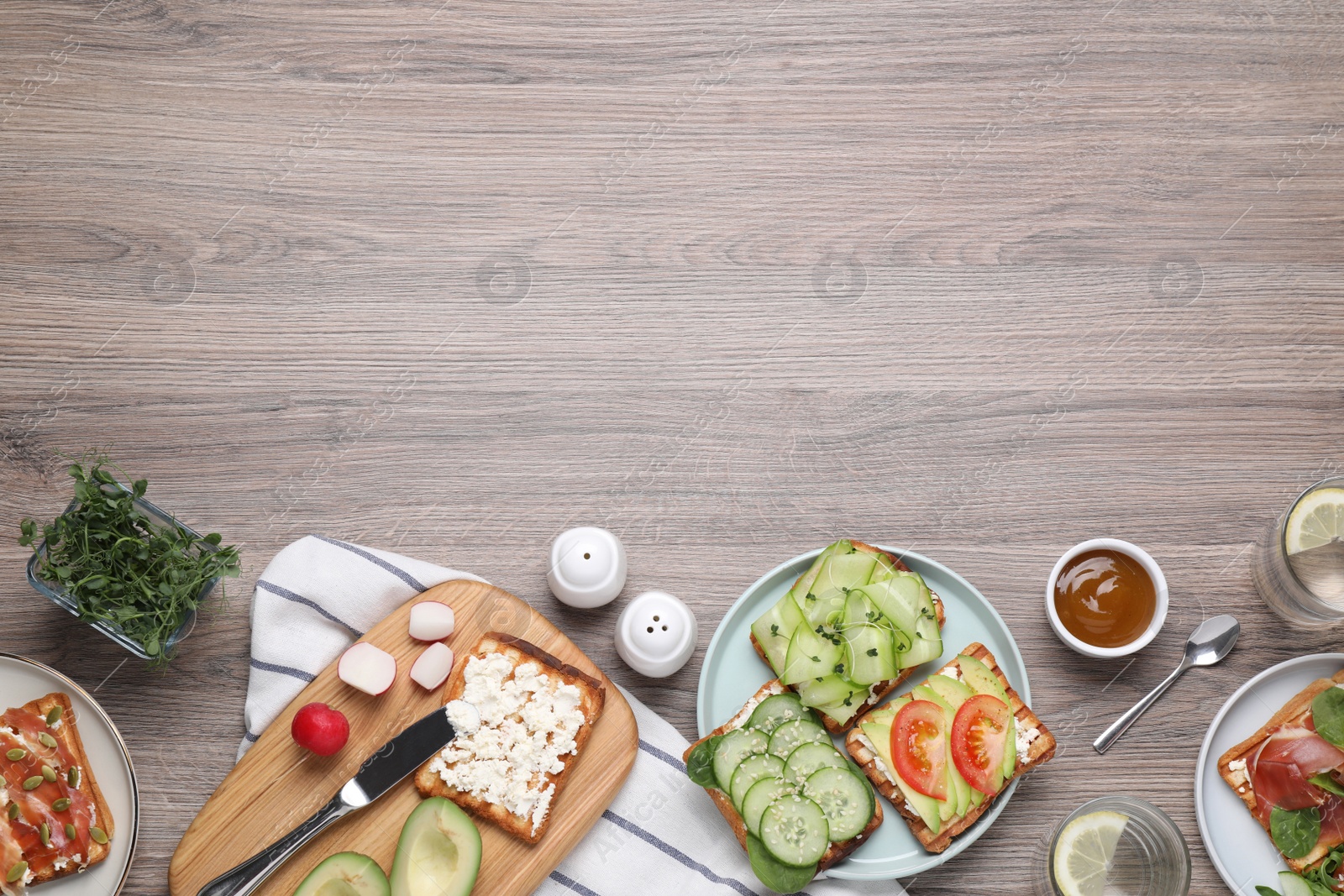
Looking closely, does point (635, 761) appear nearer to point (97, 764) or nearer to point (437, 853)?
point (437, 853)

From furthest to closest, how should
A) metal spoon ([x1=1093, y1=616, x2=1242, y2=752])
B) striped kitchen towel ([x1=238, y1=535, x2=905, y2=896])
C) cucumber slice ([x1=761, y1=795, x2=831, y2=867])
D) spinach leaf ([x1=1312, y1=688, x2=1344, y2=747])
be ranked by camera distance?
metal spoon ([x1=1093, y1=616, x2=1242, y2=752]) < striped kitchen towel ([x1=238, y1=535, x2=905, y2=896]) < spinach leaf ([x1=1312, y1=688, x2=1344, y2=747]) < cucumber slice ([x1=761, y1=795, x2=831, y2=867])

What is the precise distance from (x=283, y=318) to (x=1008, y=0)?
2334mm

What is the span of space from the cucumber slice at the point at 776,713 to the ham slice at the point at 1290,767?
117 centimetres

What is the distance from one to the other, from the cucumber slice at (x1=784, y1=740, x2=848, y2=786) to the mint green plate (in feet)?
0.54

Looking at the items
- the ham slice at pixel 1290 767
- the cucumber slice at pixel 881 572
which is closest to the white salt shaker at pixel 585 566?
the cucumber slice at pixel 881 572

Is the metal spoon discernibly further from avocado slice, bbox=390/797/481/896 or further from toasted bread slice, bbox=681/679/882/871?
avocado slice, bbox=390/797/481/896

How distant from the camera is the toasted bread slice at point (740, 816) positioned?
2.04m

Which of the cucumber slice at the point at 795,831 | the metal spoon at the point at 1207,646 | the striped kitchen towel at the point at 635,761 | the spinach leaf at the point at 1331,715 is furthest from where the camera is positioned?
the metal spoon at the point at 1207,646

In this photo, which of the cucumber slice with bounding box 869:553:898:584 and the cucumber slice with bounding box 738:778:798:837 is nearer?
the cucumber slice with bounding box 738:778:798:837

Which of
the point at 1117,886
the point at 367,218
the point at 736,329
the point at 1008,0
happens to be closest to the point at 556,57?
the point at 367,218

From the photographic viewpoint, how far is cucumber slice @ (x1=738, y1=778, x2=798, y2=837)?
1.95m

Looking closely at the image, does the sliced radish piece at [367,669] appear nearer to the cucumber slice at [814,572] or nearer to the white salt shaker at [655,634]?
the white salt shaker at [655,634]

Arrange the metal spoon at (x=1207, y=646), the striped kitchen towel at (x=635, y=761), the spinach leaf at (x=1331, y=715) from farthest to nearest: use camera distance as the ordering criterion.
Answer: the metal spoon at (x=1207, y=646) < the striped kitchen towel at (x=635, y=761) < the spinach leaf at (x=1331, y=715)

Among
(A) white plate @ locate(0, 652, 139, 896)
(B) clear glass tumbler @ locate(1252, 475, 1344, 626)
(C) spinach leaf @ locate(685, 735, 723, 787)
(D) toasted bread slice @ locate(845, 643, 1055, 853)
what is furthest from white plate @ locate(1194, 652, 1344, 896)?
(A) white plate @ locate(0, 652, 139, 896)
